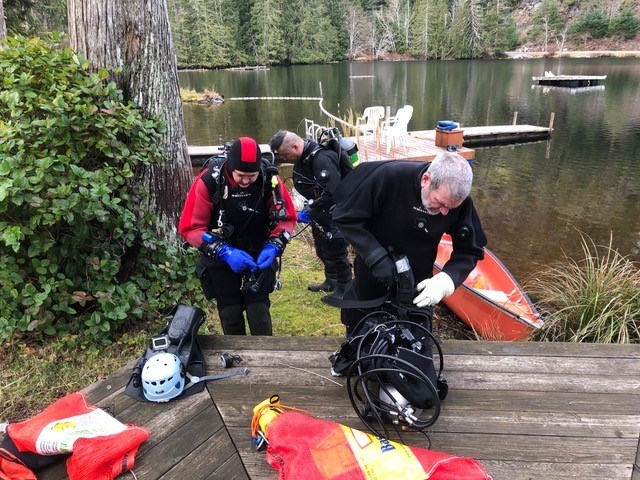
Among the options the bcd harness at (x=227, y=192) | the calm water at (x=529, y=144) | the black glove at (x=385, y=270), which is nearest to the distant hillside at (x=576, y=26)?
the calm water at (x=529, y=144)

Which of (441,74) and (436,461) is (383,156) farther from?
(441,74)

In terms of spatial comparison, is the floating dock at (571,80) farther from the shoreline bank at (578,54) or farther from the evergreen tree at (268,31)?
the evergreen tree at (268,31)

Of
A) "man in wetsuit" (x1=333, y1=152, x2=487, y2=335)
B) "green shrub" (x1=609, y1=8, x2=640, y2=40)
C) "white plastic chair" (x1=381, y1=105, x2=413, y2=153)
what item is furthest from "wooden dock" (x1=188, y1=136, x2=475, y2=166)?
"green shrub" (x1=609, y1=8, x2=640, y2=40)

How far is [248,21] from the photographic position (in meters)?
63.1

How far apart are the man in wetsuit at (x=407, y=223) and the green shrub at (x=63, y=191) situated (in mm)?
1696

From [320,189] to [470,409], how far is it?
3011 millimetres

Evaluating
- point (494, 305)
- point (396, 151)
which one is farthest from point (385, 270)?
point (396, 151)

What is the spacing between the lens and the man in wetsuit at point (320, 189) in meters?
4.42

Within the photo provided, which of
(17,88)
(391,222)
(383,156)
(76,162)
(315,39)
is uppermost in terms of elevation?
(315,39)

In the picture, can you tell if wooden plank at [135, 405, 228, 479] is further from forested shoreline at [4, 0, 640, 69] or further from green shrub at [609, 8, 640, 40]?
green shrub at [609, 8, 640, 40]

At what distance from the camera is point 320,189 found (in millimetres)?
4691

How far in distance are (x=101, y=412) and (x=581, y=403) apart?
2.50 meters

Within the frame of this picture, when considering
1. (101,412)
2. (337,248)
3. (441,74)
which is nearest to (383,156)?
(337,248)

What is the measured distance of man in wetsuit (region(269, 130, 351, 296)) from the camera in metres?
4.42
